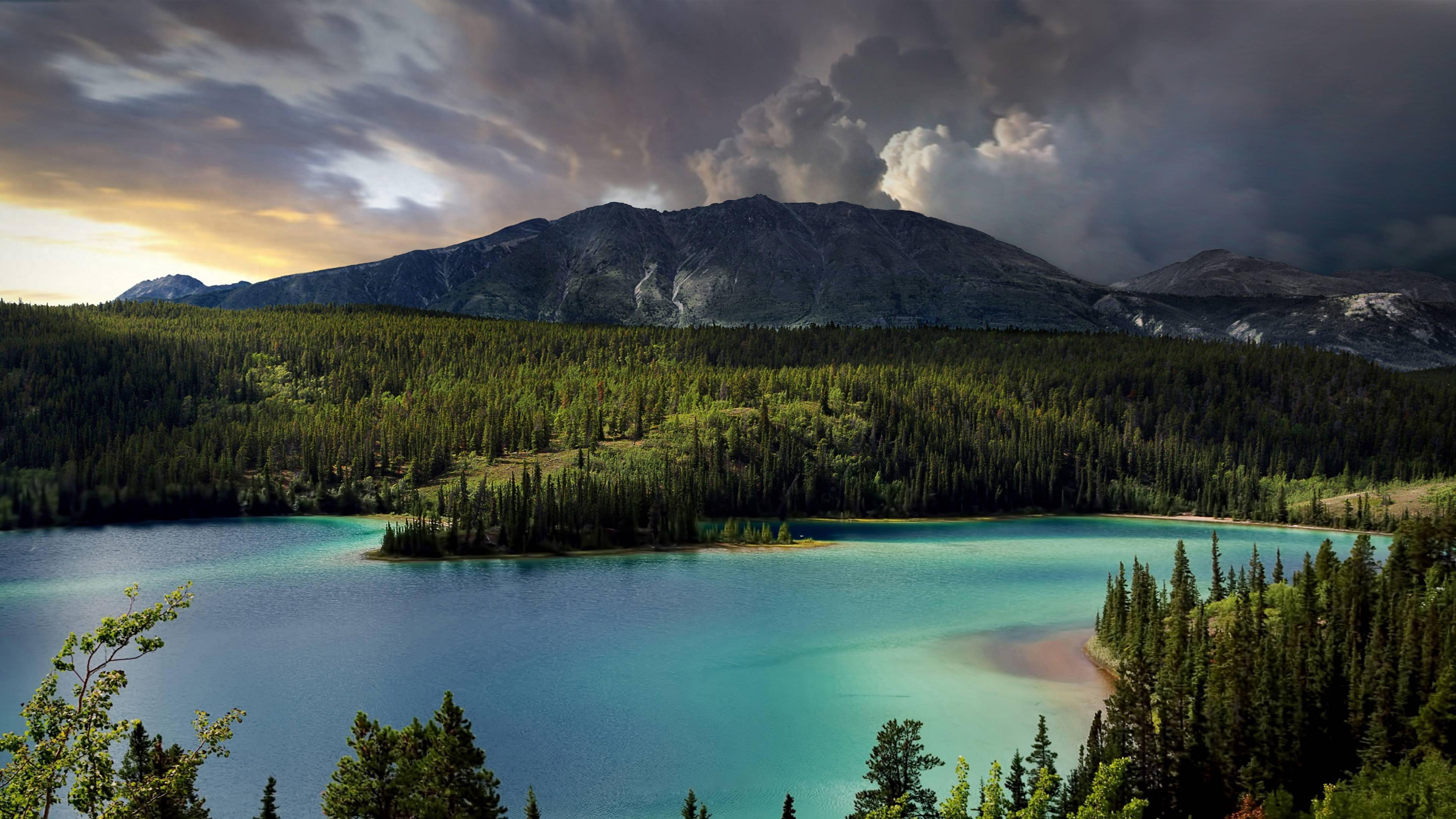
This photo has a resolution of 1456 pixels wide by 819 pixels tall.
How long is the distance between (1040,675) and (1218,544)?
353 feet

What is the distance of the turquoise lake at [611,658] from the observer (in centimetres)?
4853

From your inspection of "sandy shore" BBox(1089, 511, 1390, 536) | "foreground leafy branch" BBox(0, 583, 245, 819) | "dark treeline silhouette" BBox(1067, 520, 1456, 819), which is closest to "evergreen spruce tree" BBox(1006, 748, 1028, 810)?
"dark treeline silhouette" BBox(1067, 520, 1456, 819)

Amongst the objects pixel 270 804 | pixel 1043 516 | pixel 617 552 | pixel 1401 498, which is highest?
pixel 1401 498

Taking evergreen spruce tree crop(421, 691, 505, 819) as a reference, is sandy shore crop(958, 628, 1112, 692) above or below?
below

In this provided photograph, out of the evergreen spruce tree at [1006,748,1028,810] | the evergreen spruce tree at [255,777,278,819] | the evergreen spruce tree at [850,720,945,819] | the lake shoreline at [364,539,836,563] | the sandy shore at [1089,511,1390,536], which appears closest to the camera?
the evergreen spruce tree at [255,777,278,819]

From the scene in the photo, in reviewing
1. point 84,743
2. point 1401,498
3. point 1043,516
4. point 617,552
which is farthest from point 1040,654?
point 1401,498

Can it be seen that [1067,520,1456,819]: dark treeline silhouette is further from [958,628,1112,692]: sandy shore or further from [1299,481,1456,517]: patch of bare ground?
[1299,481,1456,517]: patch of bare ground

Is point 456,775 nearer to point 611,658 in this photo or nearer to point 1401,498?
point 611,658

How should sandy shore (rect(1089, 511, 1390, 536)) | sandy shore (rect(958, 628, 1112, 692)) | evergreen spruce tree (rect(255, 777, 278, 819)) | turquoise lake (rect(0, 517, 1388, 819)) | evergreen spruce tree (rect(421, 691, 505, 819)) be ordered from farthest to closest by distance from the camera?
sandy shore (rect(1089, 511, 1390, 536))
sandy shore (rect(958, 628, 1112, 692))
turquoise lake (rect(0, 517, 1388, 819))
evergreen spruce tree (rect(255, 777, 278, 819))
evergreen spruce tree (rect(421, 691, 505, 819))

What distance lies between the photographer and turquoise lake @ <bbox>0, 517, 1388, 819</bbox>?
48531mm

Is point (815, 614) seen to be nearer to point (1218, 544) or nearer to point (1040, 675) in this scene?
point (1040, 675)

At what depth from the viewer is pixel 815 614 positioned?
88.2 m

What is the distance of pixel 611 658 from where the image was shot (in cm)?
7131

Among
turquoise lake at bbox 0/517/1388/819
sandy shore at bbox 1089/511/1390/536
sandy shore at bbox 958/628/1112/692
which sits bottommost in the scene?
turquoise lake at bbox 0/517/1388/819
